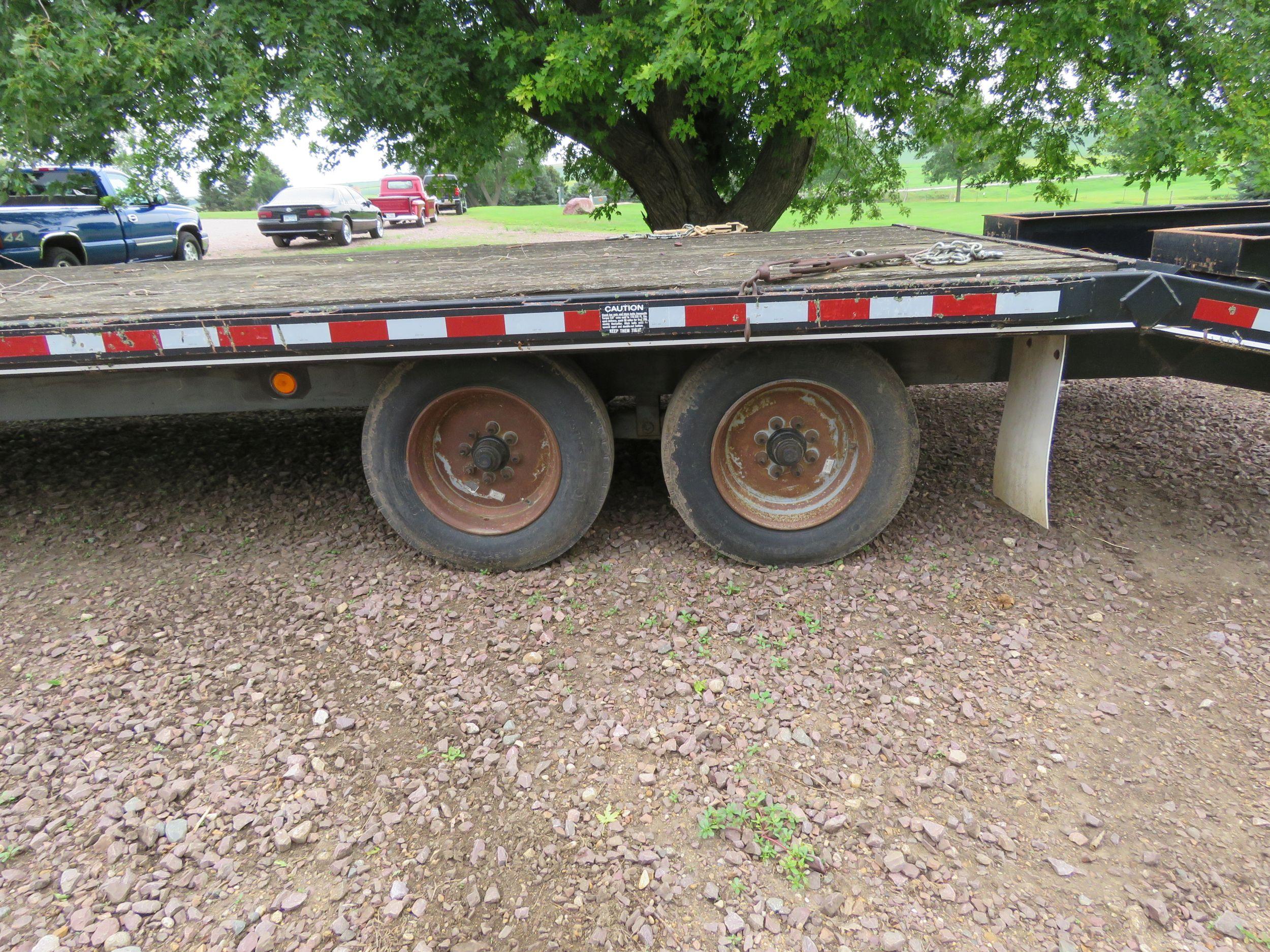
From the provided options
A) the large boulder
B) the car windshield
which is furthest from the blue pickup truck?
the large boulder

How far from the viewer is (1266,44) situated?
6.02 m

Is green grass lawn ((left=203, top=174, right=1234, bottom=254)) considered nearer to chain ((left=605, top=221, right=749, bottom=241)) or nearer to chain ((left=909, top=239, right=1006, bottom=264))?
chain ((left=605, top=221, right=749, bottom=241))

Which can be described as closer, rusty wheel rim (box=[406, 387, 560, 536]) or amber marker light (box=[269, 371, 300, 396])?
amber marker light (box=[269, 371, 300, 396])

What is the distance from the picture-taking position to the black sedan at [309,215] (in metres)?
19.9

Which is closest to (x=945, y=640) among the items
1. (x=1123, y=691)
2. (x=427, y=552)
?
(x=1123, y=691)

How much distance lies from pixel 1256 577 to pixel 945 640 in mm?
1467

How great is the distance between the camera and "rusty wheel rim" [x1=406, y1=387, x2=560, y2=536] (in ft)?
12.3

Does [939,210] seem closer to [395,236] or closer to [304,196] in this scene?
[395,236]

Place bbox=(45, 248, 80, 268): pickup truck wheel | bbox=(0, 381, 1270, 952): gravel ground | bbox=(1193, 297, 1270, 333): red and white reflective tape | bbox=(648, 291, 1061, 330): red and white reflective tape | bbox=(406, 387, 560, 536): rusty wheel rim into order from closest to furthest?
bbox=(0, 381, 1270, 952): gravel ground < bbox=(1193, 297, 1270, 333): red and white reflective tape < bbox=(648, 291, 1061, 330): red and white reflective tape < bbox=(406, 387, 560, 536): rusty wheel rim < bbox=(45, 248, 80, 268): pickup truck wheel

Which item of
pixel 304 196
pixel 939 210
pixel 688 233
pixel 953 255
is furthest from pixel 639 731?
pixel 939 210

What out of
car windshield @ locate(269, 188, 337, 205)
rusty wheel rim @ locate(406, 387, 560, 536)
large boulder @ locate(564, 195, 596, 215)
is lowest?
rusty wheel rim @ locate(406, 387, 560, 536)

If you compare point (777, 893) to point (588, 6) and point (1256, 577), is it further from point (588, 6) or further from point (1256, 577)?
point (588, 6)

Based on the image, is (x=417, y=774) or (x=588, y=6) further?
(x=588, y=6)

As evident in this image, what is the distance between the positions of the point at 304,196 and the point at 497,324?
1935cm
